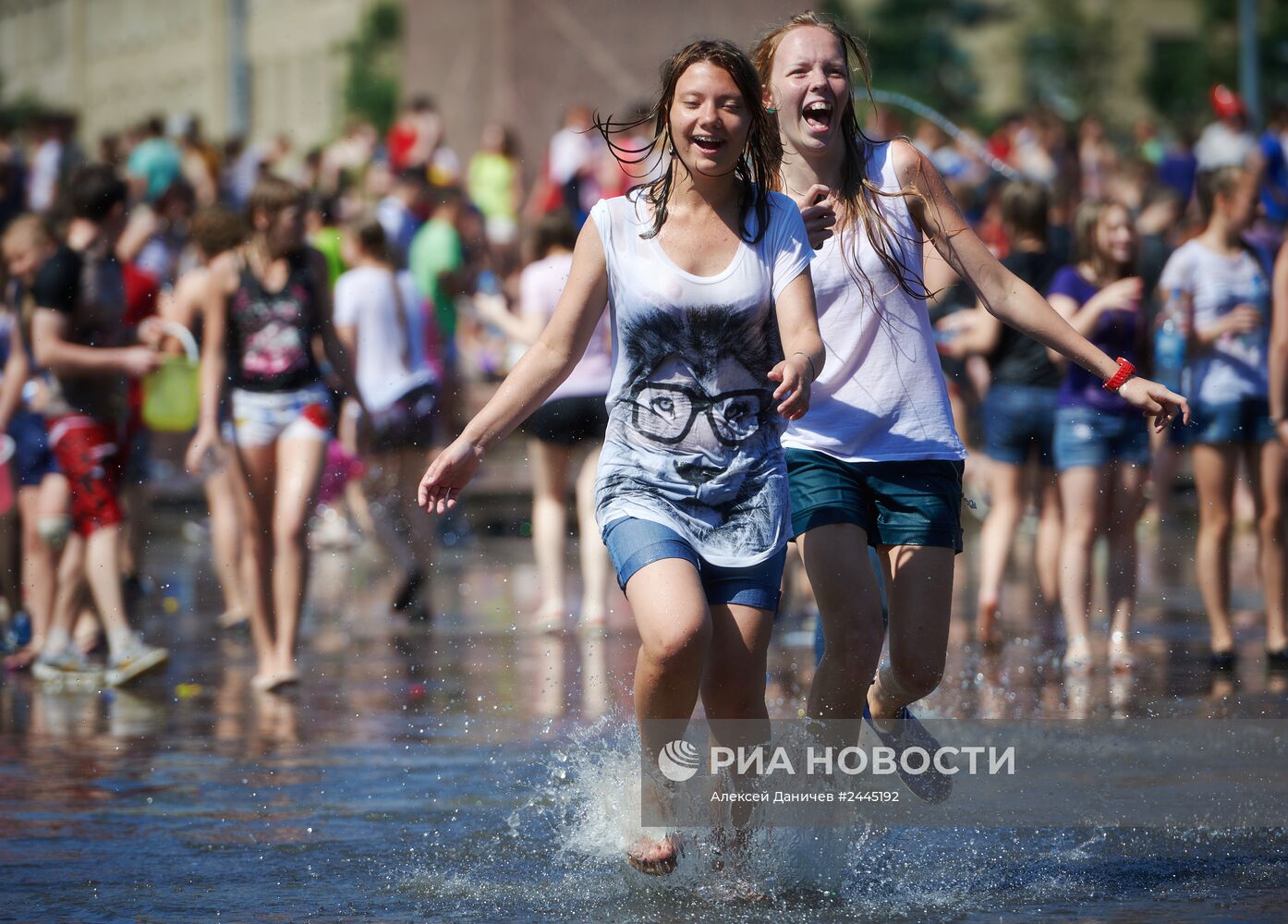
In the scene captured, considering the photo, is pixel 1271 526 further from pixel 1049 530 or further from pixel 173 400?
pixel 173 400

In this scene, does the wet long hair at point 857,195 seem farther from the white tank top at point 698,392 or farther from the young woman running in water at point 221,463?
the young woman running in water at point 221,463

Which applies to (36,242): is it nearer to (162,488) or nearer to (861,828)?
(861,828)

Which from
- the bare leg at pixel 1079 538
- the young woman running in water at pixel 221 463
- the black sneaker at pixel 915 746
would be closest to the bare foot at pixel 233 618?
the young woman running in water at pixel 221 463

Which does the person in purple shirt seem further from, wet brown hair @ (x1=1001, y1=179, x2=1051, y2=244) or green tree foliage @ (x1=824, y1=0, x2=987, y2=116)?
green tree foliage @ (x1=824, y1=0, x2=987, y2=116)

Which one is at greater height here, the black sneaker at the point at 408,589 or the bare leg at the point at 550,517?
the bare leg at the point at 550,517

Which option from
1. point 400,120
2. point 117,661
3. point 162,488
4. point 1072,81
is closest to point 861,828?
point 117,661

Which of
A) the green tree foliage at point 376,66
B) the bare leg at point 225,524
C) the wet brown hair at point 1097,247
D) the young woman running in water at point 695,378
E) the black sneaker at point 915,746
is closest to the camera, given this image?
the young woman running in water at point 695,378

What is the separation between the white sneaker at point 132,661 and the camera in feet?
27.7

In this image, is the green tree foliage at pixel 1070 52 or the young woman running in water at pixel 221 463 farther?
the green tree foliage at pixel 1070 52

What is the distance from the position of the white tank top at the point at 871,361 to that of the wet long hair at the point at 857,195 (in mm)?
12

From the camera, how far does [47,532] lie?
8.97 metres

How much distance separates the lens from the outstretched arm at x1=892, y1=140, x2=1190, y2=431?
5.29m

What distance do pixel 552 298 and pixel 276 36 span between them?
75.4 m

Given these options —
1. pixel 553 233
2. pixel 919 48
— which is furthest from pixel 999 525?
pixel 919 48
